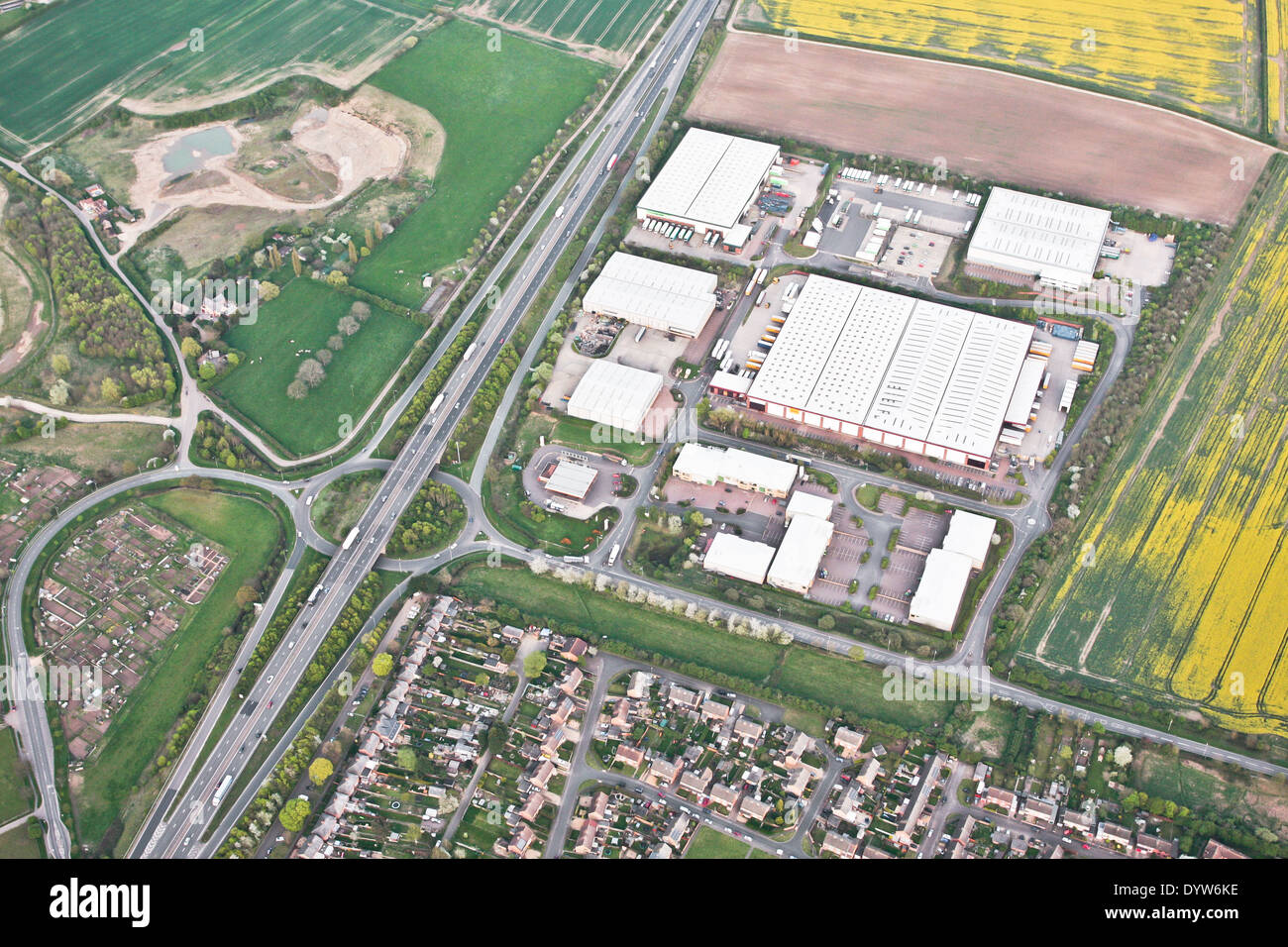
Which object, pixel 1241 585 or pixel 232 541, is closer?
pixel 1241 585

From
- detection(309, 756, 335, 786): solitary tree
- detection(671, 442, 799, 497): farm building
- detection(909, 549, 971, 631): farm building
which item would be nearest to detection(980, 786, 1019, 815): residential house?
detection(909, 549, 971, 631): farm building

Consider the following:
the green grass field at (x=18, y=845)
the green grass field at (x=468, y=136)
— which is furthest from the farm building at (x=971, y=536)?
the green grass field at (x=18, y=845)

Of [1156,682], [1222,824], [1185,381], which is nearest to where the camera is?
[1222,824]

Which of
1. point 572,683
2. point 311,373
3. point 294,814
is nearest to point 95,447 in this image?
point 311,373

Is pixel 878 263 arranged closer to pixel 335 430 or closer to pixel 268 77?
pixel 335 430
